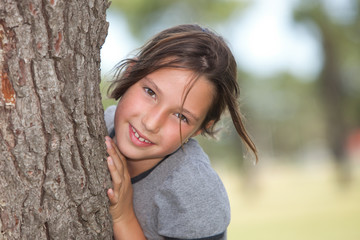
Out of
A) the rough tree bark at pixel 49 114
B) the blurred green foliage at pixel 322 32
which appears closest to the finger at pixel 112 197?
the rough tree bark at pixel 49 114

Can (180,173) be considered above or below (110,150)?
below

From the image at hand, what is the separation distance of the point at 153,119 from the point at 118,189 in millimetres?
357

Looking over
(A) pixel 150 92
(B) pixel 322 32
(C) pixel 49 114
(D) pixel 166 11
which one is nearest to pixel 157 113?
(A) pixel 150 92

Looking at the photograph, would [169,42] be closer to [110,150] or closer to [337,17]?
[110,150]

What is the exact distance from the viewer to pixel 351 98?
61.5ft

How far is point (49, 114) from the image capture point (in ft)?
4.75

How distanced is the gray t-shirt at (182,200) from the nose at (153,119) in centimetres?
25

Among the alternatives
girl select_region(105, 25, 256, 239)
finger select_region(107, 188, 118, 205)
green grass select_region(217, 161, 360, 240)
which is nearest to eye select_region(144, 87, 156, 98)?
girl select_region(105, 25, 256, 239)

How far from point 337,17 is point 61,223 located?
53.5 ft

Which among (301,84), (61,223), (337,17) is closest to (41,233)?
(61,223)

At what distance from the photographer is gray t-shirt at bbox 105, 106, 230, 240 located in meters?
1.93

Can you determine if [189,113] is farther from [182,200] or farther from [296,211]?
[296,211]

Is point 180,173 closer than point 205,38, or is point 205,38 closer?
point 180,173

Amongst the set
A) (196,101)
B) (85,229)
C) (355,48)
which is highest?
(196,101)
